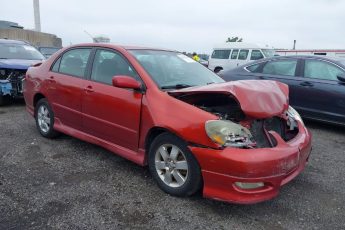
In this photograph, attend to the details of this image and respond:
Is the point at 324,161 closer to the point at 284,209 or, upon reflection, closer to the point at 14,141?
the point at 284,209

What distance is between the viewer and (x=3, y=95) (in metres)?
8.03

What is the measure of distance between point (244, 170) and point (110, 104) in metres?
1.81

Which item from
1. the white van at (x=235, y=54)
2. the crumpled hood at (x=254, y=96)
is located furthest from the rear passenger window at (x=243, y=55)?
the crumpled hood at (x=254, y=96)

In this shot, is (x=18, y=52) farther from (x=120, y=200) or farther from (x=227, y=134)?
(x=227, y=134)

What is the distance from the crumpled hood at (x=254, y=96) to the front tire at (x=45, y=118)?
2.46 metres

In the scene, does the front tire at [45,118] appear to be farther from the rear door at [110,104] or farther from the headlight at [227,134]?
the headlight at [227,134]

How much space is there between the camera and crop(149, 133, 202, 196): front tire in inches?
133

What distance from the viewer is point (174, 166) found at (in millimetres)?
3557

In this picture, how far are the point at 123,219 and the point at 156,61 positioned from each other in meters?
1.96

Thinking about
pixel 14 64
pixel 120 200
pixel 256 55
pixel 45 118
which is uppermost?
pixel 14 64

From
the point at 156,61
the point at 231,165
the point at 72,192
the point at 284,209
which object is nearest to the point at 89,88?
the point at 156,61

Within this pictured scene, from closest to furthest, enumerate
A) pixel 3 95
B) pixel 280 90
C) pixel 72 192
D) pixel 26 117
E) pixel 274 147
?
pixel 274 147, pixel 72 192, pixel 280 90, pixel 26 117, pixel 3 95

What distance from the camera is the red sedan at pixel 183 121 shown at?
317cm

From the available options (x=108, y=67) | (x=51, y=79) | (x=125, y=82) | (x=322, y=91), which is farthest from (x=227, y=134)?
(x=322, y=91)
